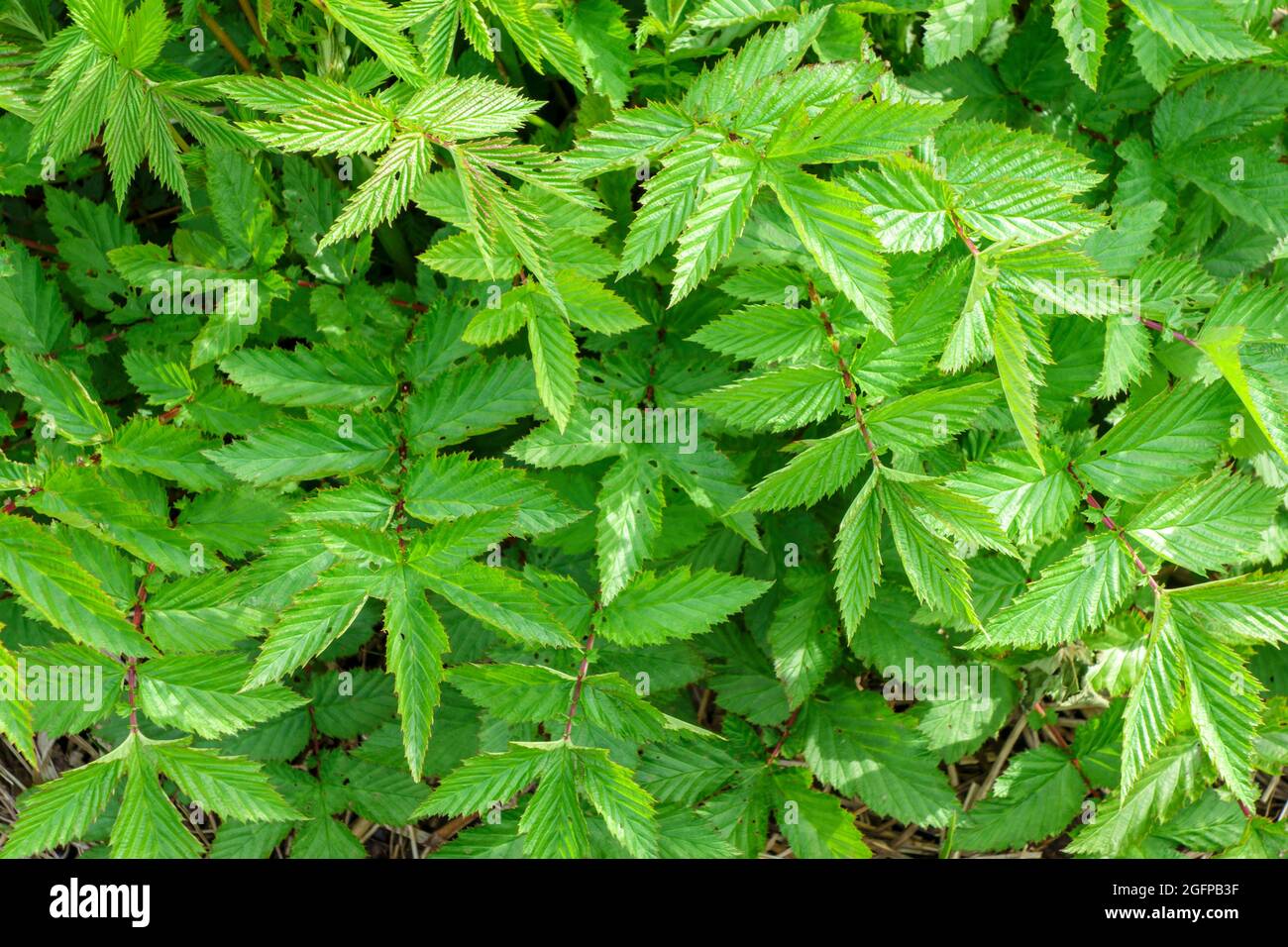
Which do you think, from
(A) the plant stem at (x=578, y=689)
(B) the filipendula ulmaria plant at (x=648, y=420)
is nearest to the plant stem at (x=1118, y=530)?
(B) the filipendula ulmaria plant at (x=648, y=420)

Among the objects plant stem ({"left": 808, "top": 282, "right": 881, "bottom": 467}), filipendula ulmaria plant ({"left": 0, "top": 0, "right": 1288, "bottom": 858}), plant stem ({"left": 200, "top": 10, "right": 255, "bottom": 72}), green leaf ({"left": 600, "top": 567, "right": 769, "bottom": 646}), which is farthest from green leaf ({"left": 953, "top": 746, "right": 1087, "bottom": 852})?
plant stem ({"left": 200, "top": 10, "right": 255, "bottom": 72})

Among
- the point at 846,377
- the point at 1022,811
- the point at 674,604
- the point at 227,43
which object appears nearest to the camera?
the point at 846,377

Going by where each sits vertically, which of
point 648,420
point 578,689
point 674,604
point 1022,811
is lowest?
point 1022,811

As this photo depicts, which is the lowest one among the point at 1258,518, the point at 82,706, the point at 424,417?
the point at 82,706

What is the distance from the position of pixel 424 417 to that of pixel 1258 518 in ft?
4.81

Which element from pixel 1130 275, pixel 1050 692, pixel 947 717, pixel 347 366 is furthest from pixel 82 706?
pixel 1130 275

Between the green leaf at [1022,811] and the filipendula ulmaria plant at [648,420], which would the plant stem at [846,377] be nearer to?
the filipendula ulmaria plant at [648,420]

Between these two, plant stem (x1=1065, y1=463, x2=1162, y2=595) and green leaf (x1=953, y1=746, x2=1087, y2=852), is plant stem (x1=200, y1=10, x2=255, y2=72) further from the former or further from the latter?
green leaf (x1=953, y1=746, x2=1087, y2=852)

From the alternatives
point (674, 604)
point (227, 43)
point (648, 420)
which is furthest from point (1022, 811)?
point (227, 43)

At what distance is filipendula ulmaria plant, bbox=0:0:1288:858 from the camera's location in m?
1.42

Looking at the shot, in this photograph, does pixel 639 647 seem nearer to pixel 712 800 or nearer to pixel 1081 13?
pixel 712 800

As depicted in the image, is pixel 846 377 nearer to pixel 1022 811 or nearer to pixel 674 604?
pixel 674 604

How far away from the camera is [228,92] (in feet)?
4.55

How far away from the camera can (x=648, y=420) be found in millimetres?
1789
